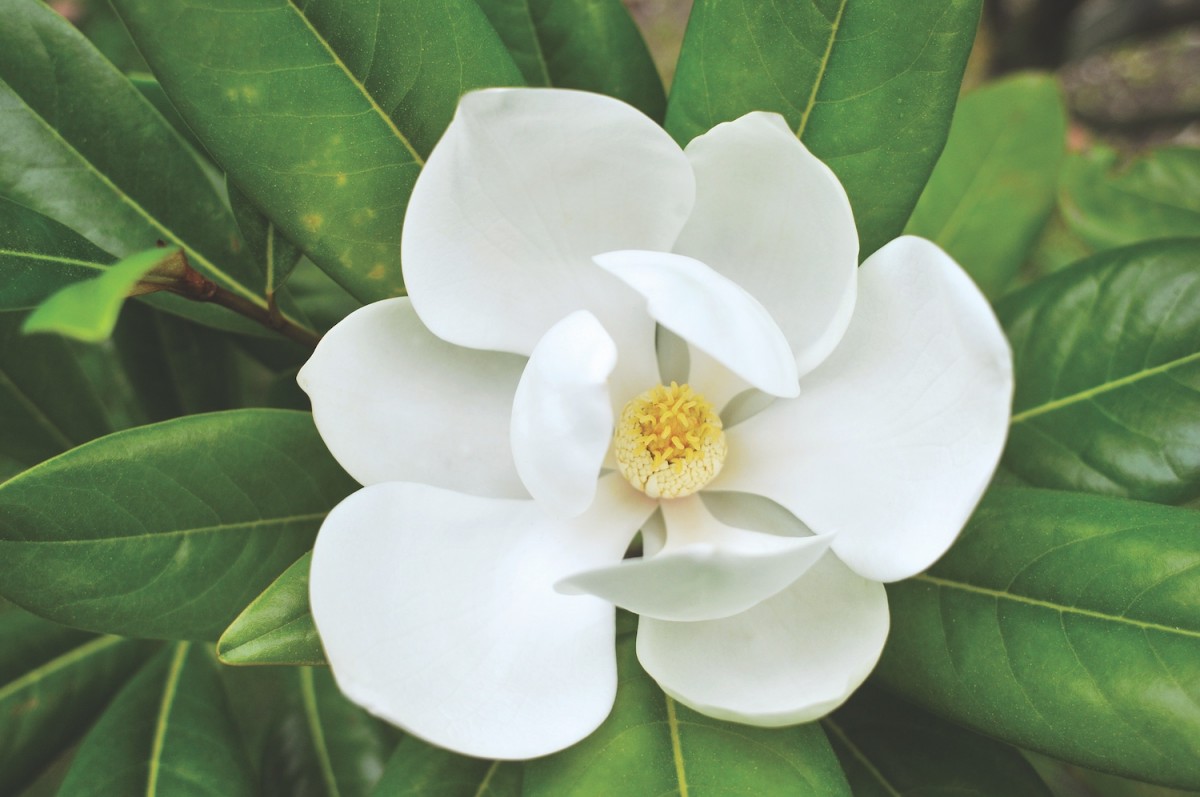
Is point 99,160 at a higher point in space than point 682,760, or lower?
higher

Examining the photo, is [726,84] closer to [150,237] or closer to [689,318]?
[689,318]

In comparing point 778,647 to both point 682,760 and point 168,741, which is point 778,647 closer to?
point 682,760

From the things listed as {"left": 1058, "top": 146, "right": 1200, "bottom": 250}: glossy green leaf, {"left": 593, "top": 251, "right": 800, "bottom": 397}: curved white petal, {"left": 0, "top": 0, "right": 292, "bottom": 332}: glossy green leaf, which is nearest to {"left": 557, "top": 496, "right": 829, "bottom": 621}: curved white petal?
{"left": 593, "top": 251, "right": 800, "bottom": 397}: curved white petal

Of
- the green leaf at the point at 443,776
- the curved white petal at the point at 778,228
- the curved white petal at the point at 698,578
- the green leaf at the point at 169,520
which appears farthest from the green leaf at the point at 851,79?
the green leaf at the point at 443,776

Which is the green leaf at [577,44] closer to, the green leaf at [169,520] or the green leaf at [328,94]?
the green leaf at [328,94]

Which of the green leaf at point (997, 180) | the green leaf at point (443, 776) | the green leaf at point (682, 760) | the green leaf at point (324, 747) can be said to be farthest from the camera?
the green leaf at point (997, 180)

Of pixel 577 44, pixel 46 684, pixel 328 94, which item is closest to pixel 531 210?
pixel 328 94

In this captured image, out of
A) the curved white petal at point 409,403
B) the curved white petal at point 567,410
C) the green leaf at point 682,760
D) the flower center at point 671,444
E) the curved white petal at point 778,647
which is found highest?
the curved white petal at point 567,410
